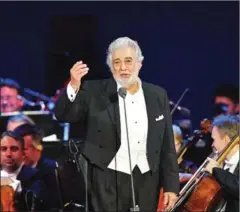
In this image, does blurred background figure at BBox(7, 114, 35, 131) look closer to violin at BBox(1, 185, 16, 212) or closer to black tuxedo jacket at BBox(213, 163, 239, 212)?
violin at BBox(1, 185, 16, 212)

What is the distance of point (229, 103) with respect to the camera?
616cm

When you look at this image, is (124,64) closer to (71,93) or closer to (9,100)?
(71,93)

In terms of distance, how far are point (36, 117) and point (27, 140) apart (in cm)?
96

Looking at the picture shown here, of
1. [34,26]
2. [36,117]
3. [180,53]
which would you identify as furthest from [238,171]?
[34,26]

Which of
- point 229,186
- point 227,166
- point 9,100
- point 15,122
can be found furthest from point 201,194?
point 9,100

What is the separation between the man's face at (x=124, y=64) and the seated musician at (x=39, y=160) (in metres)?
1.32

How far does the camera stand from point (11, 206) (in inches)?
159

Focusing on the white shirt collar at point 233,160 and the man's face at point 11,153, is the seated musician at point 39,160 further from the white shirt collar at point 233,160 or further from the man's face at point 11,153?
the white shirt collar at point 233,160

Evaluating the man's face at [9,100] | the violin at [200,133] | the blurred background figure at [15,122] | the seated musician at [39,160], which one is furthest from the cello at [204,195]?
the man's face at [9,100]

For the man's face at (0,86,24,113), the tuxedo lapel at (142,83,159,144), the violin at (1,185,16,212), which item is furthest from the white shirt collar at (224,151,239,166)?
the man's face at (0,86,24,113)

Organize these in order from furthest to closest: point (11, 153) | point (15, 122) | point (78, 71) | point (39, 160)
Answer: point (15, 122) → point (39, 160) → point (11, 153) → point (78, 71)

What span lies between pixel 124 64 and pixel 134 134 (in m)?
0.34

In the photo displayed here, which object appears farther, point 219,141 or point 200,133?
point 200,133

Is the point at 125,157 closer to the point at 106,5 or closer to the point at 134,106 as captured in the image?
the point at 134,106
